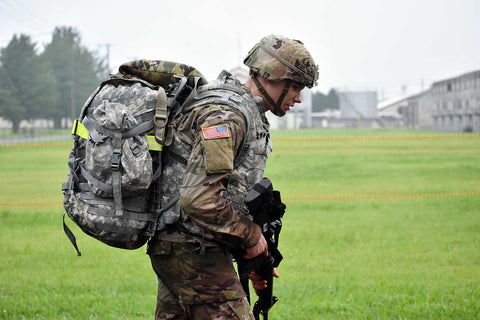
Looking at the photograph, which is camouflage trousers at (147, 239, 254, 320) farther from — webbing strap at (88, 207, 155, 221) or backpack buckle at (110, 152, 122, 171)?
backpack buckle at (110, 152, 122, 171)

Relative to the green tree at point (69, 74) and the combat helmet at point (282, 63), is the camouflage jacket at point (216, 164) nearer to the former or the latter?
the combat helmet at point (282, 63)

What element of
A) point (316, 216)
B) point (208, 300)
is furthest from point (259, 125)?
point (316, 216)

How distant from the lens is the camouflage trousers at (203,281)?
9.66ft

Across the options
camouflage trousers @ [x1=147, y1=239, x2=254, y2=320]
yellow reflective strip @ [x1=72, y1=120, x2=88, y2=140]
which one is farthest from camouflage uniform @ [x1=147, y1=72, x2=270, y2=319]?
yellow reflective strip @ [x1=72, y1=120, x2=88, y2=140]

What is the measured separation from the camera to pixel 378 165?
17625 millimetres

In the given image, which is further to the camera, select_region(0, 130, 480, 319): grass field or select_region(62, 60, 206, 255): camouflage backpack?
select_region(0, 130, 480, 319): grass field

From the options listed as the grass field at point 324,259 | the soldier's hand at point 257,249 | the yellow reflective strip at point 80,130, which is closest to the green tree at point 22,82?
the grass field at point 324,259

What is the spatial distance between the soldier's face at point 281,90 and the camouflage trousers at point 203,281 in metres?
0.79

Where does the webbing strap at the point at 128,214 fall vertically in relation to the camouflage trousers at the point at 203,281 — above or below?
above

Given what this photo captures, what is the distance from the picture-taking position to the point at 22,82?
40.4m

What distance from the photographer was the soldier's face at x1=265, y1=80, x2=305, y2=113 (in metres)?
3.06

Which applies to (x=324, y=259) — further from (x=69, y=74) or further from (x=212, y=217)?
(x=69, y=74)

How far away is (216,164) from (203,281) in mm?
660

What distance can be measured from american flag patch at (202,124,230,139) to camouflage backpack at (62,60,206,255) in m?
0.28
